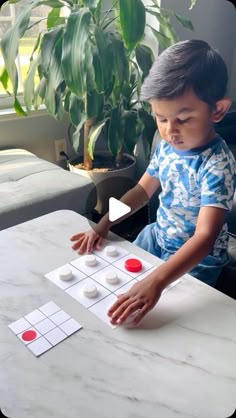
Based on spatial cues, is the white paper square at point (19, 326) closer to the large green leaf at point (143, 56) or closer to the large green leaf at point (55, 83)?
the large green leaf at point (143, 56)

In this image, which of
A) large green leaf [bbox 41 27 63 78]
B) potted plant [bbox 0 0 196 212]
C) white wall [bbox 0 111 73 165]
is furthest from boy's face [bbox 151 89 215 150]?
white wall [bbox 0 111 73 165]

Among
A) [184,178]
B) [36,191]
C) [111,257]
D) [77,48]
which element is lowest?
[36,191]

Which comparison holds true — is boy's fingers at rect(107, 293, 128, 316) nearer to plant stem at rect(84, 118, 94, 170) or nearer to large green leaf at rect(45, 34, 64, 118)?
plant stem at rect(84, 118, 94, 170)

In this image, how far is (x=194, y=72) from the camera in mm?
389

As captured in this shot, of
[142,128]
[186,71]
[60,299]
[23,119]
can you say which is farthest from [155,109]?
[23,119]

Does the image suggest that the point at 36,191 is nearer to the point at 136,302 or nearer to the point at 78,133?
the point at 78,133

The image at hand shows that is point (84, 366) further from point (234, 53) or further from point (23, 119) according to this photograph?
point (23, 119)

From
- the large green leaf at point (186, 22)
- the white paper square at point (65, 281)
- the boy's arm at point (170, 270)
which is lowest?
the white paper square at point (65, 281)

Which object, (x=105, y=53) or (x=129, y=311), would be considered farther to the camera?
(x=105, y=53)

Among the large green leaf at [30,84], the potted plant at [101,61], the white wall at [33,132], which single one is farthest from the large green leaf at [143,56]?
the white wall at [33,132]

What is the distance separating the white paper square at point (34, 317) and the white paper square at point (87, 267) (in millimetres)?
102

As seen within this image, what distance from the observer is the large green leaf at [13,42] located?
88 cm

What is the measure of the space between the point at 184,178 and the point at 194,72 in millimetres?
226

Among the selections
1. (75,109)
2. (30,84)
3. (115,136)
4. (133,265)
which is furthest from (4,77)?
(133,265)
